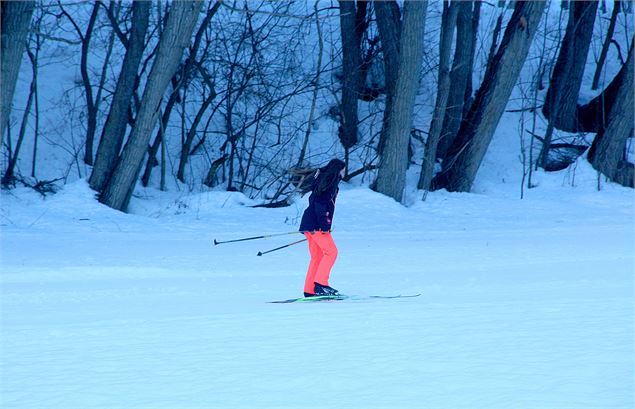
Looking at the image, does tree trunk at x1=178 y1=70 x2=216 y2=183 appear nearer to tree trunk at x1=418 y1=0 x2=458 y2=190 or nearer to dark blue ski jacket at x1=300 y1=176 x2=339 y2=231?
tree trunk at x1=418 y1=0 x2=458 y2=190

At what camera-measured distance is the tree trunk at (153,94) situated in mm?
16828

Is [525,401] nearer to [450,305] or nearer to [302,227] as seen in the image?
[450,305]

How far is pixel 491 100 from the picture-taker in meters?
20.0

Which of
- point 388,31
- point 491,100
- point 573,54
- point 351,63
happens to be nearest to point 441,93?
point 491,100

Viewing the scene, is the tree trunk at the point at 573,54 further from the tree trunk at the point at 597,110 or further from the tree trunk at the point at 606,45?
the tree trunk at the point at 606,45

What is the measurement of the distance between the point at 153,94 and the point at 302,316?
10.5 m

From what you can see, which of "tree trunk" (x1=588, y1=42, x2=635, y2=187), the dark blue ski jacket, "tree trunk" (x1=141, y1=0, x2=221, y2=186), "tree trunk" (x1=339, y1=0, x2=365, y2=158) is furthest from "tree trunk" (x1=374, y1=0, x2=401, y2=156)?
the dark blue ski jacket

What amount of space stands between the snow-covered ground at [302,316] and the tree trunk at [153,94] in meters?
0.82

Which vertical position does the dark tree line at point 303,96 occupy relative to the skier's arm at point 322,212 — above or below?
above

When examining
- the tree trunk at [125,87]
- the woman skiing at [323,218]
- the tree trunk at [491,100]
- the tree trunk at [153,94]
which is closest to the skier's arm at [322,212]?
the woman skiing at [323,218]

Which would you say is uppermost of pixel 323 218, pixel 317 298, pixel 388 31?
pixel 388 31

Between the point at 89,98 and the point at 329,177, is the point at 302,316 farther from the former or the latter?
the point at 89,98

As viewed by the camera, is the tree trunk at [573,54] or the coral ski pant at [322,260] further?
the tree trunk at [573,54]

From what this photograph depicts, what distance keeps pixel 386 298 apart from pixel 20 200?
1118cm
